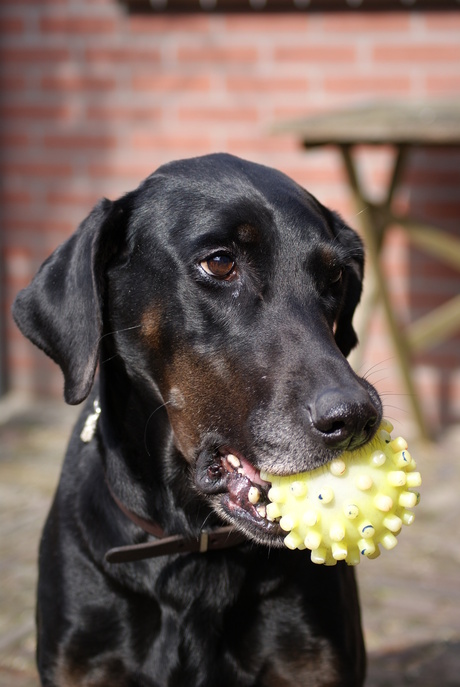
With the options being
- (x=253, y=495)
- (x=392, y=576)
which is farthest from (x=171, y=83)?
(x=253, y=495)

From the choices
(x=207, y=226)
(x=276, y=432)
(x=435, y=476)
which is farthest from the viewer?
(x=435, y=476)

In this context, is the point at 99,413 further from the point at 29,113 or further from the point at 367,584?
the point at 29,113

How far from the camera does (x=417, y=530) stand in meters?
4.80

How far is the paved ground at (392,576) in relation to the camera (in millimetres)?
3633

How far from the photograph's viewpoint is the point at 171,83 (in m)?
6.43

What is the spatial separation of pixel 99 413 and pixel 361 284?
3.20 feet

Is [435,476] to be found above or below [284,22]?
below

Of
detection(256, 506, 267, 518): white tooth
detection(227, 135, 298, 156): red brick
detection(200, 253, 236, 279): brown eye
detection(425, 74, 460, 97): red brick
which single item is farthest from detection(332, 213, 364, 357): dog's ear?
detection(425, 74, 460, 97): red brick

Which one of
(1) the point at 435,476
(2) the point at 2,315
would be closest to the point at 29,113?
(2) the point at 2,315

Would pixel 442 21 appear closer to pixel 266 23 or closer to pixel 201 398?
pixel 266 23

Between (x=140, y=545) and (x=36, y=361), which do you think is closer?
(x=140, y=545)

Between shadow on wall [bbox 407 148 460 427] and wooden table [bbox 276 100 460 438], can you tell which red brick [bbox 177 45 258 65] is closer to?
wooden table [bbox 276 100 460 438]

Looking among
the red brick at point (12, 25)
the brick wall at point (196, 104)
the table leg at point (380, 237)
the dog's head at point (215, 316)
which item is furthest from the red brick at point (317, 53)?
the dog's head at point (215, 316)

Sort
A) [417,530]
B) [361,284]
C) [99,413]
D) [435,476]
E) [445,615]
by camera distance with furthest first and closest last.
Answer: [435,476] → [417,530] → [445,615] → [361,284] → [99,413]
